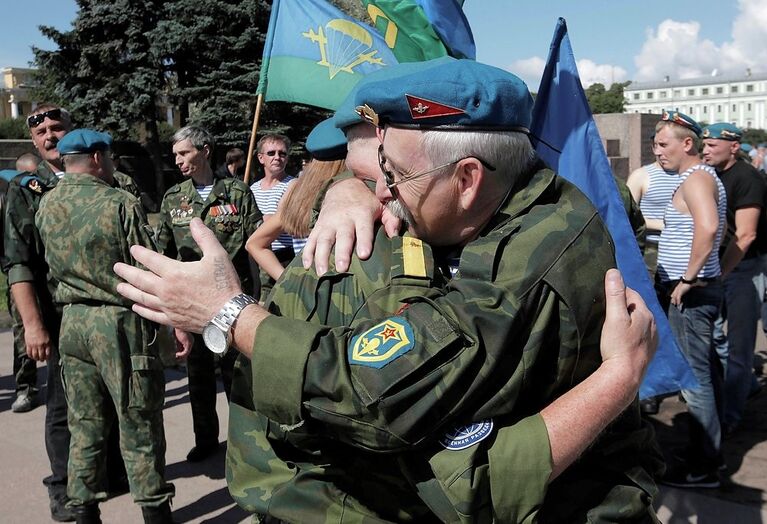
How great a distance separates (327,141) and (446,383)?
1.25 m

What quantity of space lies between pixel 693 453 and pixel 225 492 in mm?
2771

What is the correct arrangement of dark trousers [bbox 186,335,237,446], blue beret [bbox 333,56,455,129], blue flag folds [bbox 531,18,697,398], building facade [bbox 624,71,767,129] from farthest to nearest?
1. building facade [bbox 624,71,767,129]
2. dark trousers [bbox 186,335,237,446]
3. blue flag folds [bbox 531,18,697,398]
4. blue beret [bbox 333,56,455,129]

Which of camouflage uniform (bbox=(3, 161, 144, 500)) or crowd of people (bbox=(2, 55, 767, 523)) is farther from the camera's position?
camouflage uniform (bbox=(3, 161, 144, 500))

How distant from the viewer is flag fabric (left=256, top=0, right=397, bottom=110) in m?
3.43

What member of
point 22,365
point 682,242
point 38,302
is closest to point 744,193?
point 682,242

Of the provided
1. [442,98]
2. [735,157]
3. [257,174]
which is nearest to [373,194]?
[442,98]

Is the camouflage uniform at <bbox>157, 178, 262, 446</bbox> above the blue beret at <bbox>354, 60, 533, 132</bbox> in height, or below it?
below

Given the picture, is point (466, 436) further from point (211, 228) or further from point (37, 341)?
point (211, 228)

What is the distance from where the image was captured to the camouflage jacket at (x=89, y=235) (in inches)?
140

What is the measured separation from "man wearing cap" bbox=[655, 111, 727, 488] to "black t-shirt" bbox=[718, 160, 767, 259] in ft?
2.44

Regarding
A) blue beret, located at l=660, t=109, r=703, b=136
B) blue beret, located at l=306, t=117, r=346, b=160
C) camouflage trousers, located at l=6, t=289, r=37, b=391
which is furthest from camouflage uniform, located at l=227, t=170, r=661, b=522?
camouflage trousers, located at l=6, t=289, r=37, b=391

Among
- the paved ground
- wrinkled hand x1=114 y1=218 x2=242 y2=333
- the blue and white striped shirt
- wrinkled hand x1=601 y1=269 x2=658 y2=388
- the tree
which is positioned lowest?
the paved ground

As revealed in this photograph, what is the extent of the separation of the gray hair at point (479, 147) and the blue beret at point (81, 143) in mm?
2816

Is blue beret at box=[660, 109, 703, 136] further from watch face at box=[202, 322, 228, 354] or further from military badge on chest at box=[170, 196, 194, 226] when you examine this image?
watch face at box=[202, 322, 228, 354]
